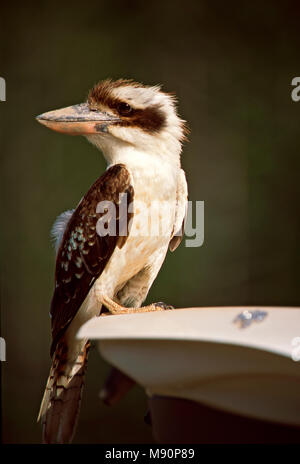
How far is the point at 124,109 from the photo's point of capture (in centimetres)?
103

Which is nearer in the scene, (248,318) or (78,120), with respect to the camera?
(248,318)

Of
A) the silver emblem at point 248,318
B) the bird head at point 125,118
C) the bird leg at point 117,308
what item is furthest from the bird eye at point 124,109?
the silver emblem at point 248,318

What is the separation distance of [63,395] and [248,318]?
20.2 inches

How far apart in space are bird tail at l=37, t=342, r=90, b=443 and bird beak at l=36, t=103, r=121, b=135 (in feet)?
1.19

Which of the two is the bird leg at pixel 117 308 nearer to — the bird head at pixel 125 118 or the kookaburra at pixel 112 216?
the kookaburra at pixel 112 216

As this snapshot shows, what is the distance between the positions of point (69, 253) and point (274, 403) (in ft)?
1.88

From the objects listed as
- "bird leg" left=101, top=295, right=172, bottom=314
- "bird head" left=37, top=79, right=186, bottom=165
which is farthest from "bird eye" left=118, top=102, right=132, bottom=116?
"bird leg" left=101, top=295, right=172, bottom=314

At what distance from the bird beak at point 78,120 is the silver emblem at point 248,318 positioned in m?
0.48

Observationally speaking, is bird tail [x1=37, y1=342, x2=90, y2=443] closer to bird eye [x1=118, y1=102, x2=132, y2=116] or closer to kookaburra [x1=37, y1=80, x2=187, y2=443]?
kookaburra [x1=37, y1=80, x2=187, y2=443]

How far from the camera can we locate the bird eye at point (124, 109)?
1021mm

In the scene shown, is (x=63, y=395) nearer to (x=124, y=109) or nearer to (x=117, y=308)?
(x=117, y=308)

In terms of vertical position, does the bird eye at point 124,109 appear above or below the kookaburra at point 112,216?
above

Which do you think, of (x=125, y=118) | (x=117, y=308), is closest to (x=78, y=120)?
(x=125, y=118)
